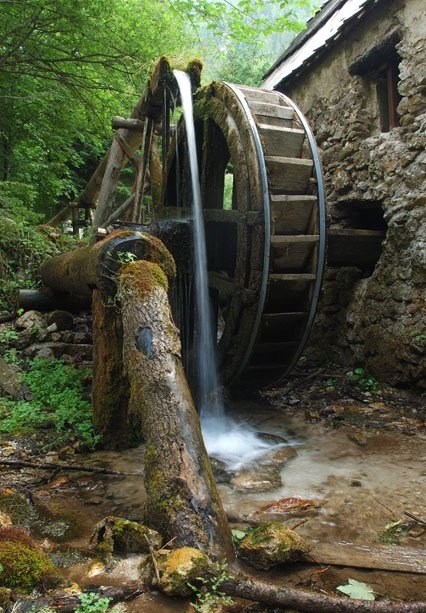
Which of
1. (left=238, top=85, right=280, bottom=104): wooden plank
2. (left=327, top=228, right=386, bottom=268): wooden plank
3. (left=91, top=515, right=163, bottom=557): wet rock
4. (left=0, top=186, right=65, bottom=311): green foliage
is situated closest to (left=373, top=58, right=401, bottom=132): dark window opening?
(left=327, top=228, right=386, bottom=268): wooden plank

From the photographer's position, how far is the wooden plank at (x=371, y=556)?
196 centimetres

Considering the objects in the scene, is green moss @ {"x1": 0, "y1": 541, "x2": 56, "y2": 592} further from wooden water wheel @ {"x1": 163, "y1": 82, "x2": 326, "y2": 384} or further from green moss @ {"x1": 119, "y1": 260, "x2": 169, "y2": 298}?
wooden water wheel @ {"x1": 163, "y1": 82, "x2": 326, "y2": 384}

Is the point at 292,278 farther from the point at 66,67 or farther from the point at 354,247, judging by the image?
the point at 66,67

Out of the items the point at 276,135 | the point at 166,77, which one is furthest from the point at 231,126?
the point at 166,77

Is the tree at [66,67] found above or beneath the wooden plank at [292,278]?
above

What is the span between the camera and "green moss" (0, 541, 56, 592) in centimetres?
162

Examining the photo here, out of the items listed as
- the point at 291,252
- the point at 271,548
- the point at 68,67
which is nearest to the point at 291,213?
the point at 291,252

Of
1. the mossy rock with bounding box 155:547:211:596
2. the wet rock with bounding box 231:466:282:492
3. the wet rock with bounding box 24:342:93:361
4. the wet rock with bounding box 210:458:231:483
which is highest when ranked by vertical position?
the wet rock with bounding box 24:342:93:361

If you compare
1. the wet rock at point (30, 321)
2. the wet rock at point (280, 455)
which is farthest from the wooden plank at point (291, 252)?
the wet rock at point (30, 321)

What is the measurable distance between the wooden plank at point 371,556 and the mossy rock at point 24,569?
41.3 inches

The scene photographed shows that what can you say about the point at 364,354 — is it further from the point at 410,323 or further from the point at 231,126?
the point at 231,126

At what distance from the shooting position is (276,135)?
434 cm

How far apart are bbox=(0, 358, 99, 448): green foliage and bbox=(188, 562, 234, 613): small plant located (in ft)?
6.33

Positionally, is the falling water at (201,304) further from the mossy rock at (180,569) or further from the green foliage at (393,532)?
the mossy rock at (180,569)
